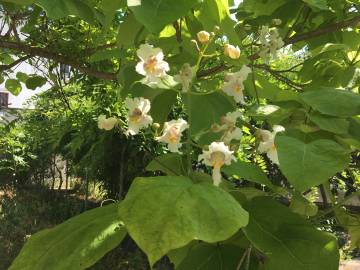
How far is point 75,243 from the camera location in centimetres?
63

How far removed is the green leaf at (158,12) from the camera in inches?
24.9

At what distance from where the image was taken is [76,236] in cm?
64

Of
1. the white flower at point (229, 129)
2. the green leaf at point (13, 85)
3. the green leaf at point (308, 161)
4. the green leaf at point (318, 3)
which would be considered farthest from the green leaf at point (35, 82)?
the green leaf at point (308, 161)

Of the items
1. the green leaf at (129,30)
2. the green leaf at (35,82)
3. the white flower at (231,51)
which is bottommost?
the white flower at (231,51)

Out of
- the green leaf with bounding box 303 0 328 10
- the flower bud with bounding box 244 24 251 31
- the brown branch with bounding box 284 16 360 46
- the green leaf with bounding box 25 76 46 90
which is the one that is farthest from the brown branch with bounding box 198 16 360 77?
the green leaf with bounding box 25 76 46 90

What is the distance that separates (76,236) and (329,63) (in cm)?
80

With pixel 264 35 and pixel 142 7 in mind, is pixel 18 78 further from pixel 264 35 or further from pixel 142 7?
pixel 142 7

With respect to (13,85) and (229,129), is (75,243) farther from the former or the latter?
(13,85)

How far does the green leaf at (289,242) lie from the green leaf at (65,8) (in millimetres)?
406

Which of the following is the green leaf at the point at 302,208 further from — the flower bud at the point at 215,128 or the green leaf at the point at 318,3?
the green leaf at the point at 318,3

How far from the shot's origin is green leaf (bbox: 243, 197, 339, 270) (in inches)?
26.2

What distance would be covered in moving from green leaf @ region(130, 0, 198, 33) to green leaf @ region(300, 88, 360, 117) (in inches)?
9.9

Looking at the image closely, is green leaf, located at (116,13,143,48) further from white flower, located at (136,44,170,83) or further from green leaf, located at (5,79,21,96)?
green leaf, located at (5,79,21,96)

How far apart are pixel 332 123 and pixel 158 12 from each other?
332 millimetres
